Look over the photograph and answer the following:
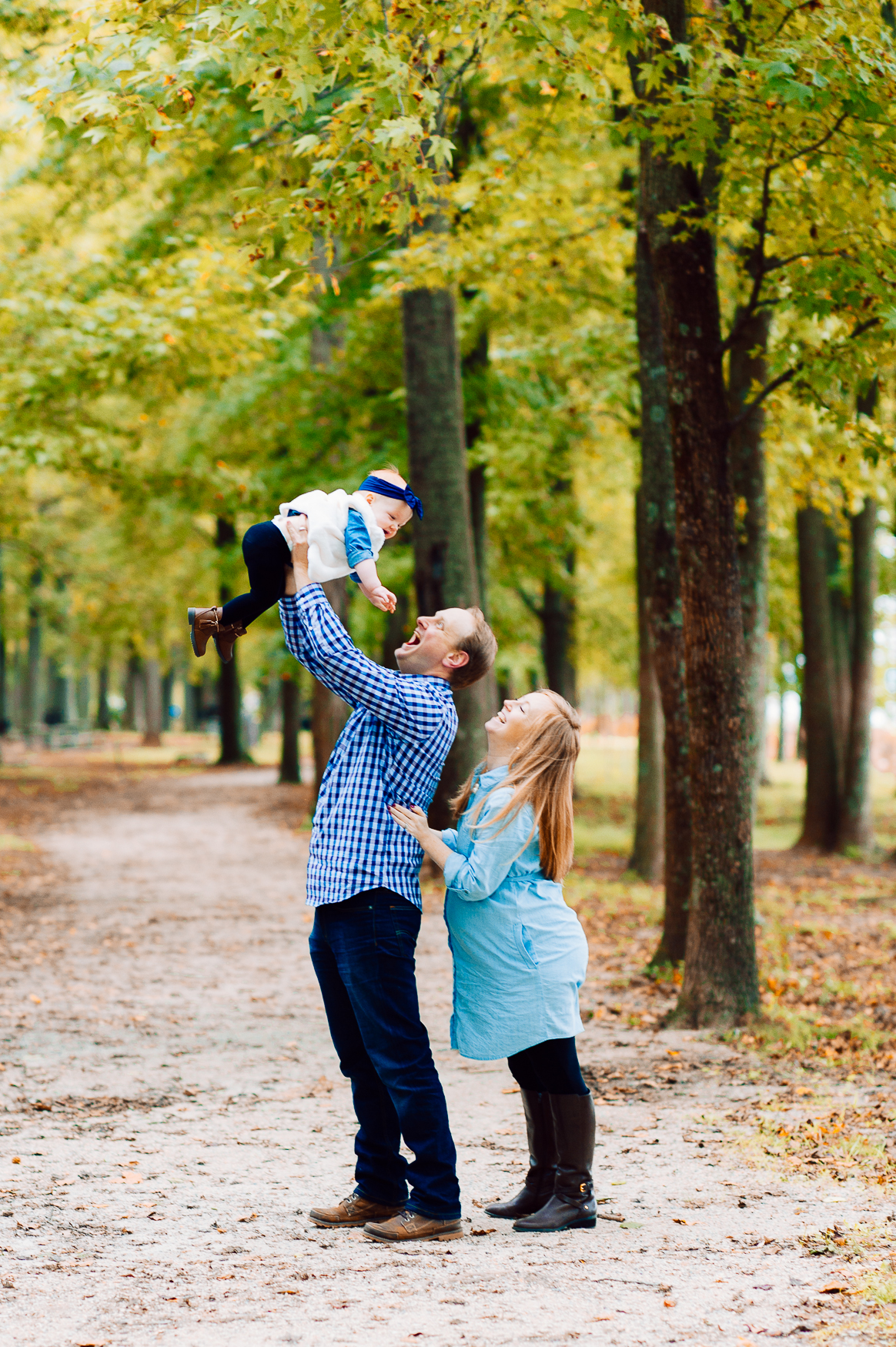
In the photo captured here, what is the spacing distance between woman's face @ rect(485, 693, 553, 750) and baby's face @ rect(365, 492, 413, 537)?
68 cm

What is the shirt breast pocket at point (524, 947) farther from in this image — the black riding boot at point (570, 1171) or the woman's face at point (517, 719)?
the woman's face at point (517, 719)

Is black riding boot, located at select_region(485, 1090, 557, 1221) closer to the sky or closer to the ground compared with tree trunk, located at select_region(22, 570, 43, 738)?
closer to the ground

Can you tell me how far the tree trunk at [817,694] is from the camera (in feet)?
53.0

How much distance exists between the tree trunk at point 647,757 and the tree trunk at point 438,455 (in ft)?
6.28

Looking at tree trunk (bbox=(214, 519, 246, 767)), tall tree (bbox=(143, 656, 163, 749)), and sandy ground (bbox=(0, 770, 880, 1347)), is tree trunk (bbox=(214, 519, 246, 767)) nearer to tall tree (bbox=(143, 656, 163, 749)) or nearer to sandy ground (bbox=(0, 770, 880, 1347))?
tall tree (bbox=(143, 656, 163, 749))

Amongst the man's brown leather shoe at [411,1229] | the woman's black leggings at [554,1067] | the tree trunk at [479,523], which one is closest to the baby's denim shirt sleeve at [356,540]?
the woman's black leggings at [554,1067]

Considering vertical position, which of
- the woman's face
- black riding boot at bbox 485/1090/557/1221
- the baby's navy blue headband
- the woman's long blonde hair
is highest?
the baby's navy blue headband

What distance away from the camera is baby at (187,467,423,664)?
3660 mm

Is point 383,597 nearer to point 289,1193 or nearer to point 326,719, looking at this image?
point 289,1193

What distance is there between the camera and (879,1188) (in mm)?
4387

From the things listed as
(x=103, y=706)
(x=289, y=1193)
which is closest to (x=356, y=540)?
(x=289, y=1193)

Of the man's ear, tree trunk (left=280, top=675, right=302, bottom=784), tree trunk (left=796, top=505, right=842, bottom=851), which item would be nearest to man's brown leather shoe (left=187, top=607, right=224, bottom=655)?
the man's ear

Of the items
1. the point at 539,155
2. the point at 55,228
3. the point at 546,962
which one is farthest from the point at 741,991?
the point at 55,228

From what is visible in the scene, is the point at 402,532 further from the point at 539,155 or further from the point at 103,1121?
the point at 103,1121
